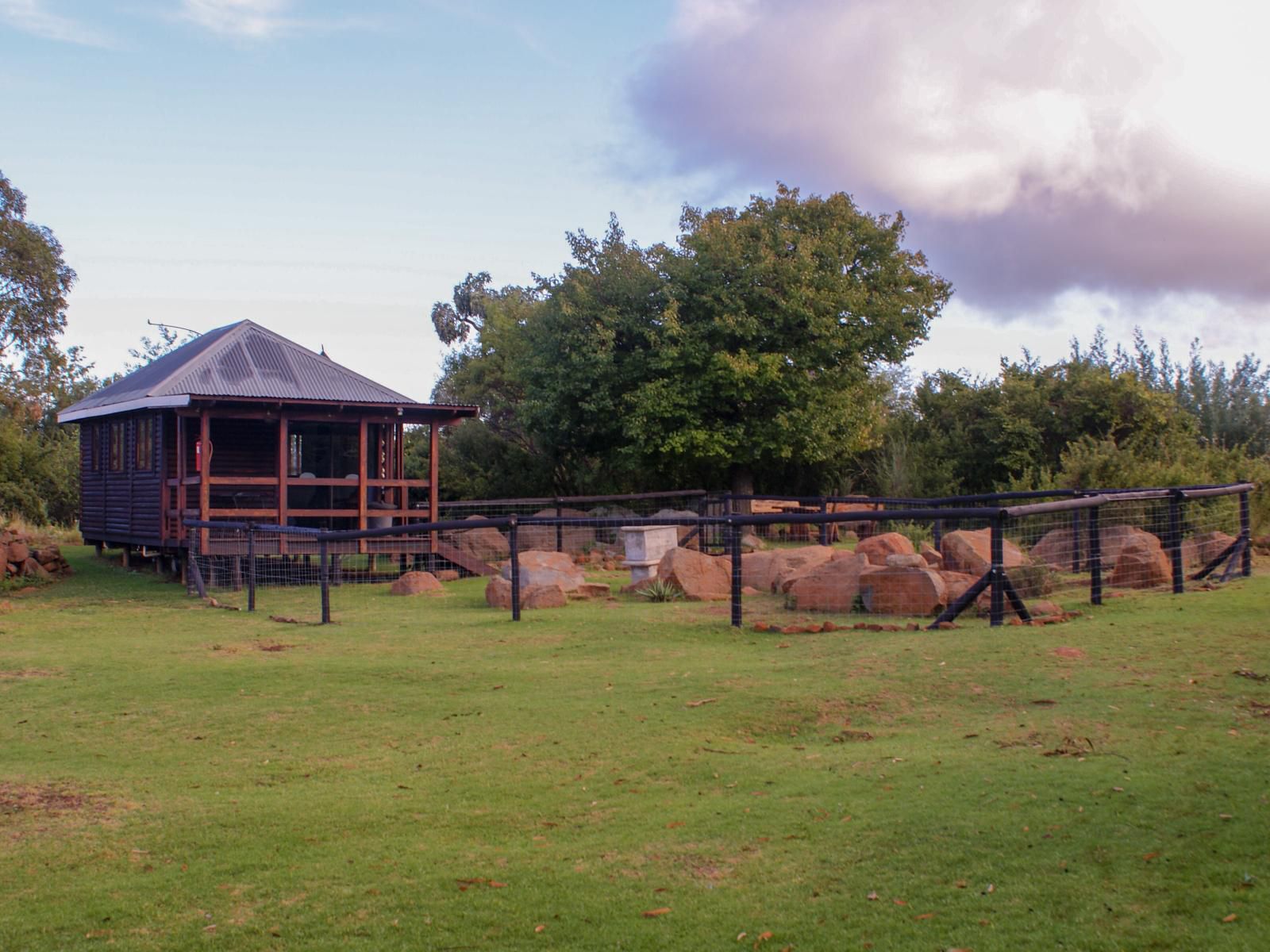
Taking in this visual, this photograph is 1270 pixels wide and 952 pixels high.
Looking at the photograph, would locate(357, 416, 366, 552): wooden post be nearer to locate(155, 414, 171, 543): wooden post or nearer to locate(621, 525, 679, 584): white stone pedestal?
locate(155, 414, 171, 543): wooden post

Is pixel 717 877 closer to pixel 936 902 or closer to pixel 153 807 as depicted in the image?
pixel 936 902

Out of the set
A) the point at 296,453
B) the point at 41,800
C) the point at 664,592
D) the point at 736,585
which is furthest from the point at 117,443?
the point at 41,800

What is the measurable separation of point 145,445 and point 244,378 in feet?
11.0

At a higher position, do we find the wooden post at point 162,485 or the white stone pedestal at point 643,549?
the wooden post at point 162,485

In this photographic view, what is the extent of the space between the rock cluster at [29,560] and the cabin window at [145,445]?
2.31 meters

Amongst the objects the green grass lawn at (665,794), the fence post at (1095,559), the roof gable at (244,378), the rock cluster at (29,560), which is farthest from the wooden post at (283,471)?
the fence post at (1095,559)

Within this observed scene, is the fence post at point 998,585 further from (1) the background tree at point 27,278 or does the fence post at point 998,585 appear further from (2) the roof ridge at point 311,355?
(1) the background tree at point 27,278

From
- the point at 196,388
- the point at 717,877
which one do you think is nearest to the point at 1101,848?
the point at 717,877

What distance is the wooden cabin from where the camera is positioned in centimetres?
1998

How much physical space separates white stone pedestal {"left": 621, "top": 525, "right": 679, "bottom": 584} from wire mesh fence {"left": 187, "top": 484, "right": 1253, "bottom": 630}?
25 mm

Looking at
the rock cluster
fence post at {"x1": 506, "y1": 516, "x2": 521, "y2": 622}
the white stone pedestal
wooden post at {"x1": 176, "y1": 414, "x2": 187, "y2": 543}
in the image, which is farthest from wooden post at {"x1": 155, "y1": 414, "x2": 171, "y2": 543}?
fence post at {"x1": 506, "y1": 516, "x2": 521, "y2": 622}

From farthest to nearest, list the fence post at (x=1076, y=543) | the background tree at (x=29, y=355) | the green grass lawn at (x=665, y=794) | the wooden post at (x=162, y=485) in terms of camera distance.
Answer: the background tree at (x=29, y=355) < the wooden post at (x=162, y=485) < the fence post at (x=1076, y=543) < the green grass lawn at (x=665, y=794)

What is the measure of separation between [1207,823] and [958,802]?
104 cm

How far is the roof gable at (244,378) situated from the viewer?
64.7 ft
